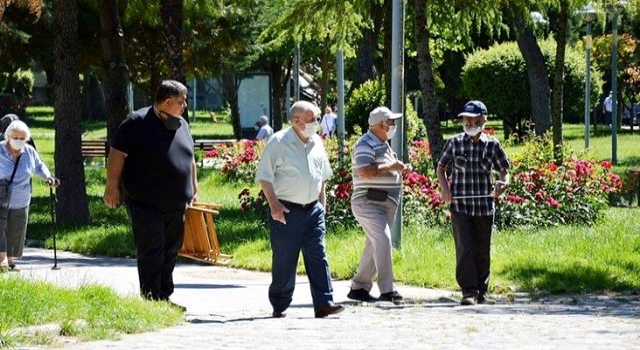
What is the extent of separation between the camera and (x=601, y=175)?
65.9 feet

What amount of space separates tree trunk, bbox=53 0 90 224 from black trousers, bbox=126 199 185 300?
32.1 ft

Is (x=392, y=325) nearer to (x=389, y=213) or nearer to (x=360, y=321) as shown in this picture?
(x=360, y=321)

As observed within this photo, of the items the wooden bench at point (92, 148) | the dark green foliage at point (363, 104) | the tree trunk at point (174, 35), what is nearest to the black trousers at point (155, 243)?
the tree trunk at point (174, 35)

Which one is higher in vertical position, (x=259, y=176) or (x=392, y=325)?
(x=259, y=176)

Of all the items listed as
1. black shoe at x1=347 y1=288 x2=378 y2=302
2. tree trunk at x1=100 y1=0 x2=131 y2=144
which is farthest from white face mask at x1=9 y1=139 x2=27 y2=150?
tree trunk at x1=100 y1=0 x2=131 y2=144

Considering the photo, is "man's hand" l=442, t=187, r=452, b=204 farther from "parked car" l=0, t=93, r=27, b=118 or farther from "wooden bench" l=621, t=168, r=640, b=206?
"parked car" l=0, t=93, r=27, b=118

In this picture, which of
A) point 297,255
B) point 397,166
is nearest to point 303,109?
point 297,255

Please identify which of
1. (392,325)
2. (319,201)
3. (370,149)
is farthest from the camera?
(370,149)

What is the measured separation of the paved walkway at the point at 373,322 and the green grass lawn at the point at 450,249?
1.89ft

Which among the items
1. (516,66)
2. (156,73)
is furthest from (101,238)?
(516,66)

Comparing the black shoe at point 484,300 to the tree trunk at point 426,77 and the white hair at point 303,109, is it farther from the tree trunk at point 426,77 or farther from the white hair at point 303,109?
the tree trunk at point 426,77

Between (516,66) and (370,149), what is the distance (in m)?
34.6

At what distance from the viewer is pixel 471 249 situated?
1320 cm

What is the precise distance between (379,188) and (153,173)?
8.21 feet
